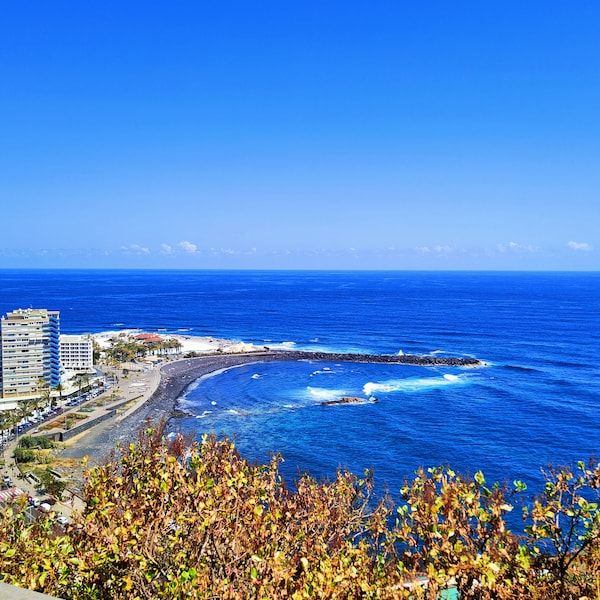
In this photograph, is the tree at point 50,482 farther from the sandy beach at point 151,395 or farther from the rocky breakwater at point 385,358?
the rocky breakwater at point 385,358

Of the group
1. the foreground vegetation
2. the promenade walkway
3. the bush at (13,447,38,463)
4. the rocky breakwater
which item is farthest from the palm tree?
the foreground vegetation

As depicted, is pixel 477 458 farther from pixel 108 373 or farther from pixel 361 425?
pixel 108 373

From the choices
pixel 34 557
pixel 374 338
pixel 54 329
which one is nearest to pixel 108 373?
pixel 54 329

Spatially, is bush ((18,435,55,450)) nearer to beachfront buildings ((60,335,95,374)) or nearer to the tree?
the tree

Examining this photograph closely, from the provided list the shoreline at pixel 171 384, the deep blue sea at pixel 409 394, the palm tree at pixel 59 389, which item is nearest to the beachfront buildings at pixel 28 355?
the palm tree at pixel 59 389

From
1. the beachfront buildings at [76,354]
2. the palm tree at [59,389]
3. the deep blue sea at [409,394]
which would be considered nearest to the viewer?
the deep blue sea at [409,394]

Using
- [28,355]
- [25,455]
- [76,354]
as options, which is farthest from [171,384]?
[25,455]
